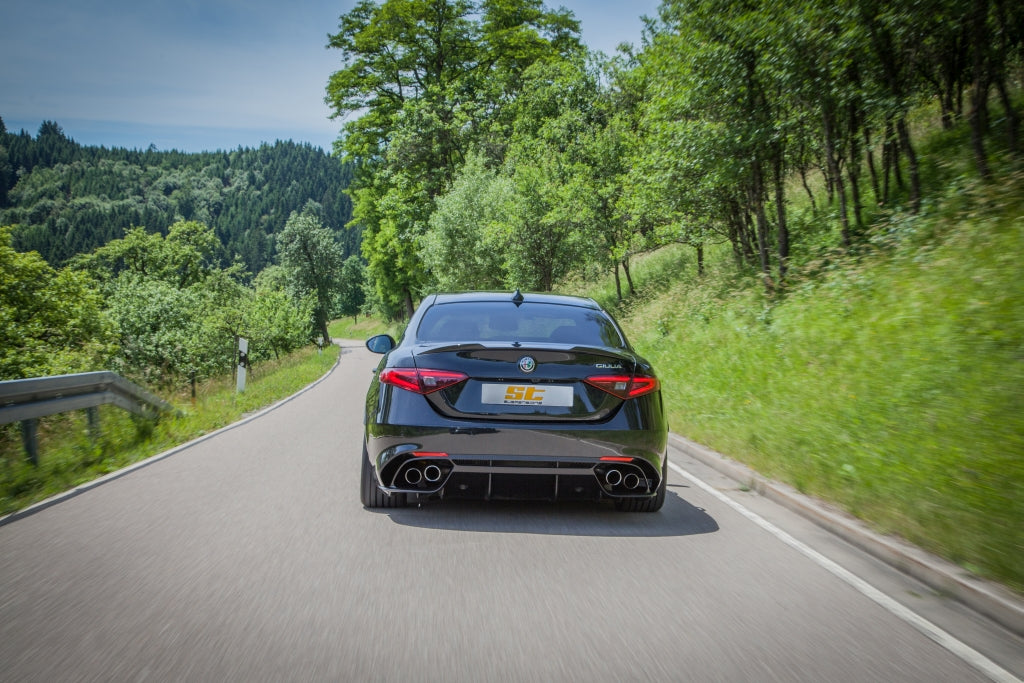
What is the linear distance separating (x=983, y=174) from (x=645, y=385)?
32.0 feet

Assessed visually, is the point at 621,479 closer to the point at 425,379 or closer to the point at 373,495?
the point at 425,379

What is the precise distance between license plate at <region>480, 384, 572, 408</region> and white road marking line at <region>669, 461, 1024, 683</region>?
1634 millimetres

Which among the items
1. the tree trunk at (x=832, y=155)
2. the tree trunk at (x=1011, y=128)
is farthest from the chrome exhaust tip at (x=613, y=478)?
the tree trunk at (x=1011, y=128)

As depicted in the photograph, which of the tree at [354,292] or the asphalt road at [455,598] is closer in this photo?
the asphalt road at [455,598]

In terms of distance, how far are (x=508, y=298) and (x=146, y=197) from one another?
180m

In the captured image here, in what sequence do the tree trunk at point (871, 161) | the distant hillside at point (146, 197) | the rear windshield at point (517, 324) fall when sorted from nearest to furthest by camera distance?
the rear windshield at point (517, 324) < the tree trunk at point (871, 161) < the distant hillside at point (146, 197)

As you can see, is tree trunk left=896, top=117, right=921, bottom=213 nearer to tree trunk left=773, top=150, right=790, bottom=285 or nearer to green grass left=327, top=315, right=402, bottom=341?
tree trunk left=773, top=150, right=790, bottom=285

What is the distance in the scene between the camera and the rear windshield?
15.9 ft

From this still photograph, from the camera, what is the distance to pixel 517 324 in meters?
5.16

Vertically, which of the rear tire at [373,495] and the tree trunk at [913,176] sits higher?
the tree trunk at [913,176]

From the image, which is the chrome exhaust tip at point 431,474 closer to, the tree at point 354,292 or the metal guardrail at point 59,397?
the metal guardrail at point 59,397

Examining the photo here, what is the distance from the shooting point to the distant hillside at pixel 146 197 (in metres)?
124

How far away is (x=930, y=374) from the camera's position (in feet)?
20.5

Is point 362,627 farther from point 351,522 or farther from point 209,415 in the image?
point 209,415
